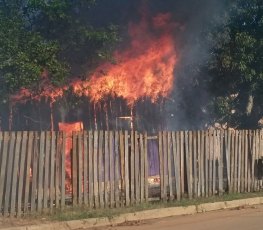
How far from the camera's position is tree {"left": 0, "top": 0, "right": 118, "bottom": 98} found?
10477 millimetres

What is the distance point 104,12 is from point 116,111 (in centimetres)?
339

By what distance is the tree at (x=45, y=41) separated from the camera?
10477 mm

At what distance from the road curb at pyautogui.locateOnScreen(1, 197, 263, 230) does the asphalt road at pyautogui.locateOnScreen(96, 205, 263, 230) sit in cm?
23

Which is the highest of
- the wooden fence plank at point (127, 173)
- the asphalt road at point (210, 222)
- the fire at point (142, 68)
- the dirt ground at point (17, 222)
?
the fire at point (142, 68)

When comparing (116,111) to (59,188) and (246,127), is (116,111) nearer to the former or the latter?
(246,127)

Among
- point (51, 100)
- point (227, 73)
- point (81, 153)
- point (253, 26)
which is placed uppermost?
point (253, 26)

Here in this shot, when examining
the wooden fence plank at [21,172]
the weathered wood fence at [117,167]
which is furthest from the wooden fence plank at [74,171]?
the wooden fence plank at [21,172]

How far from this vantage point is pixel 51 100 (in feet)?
45.8

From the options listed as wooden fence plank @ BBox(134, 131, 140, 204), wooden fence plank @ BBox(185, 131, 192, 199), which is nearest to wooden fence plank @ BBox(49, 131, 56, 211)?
wooden fence plank @ BBox(134, 131, 140, 204)

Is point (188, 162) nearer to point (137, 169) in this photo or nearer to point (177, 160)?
point (177, 160)

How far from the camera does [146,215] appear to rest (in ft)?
30.0

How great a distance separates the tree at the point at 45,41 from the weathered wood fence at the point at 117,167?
81.2 inches

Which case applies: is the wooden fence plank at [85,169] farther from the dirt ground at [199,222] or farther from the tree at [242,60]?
the tree at [242,60]

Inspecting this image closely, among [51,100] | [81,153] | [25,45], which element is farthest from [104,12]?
[81,153]
